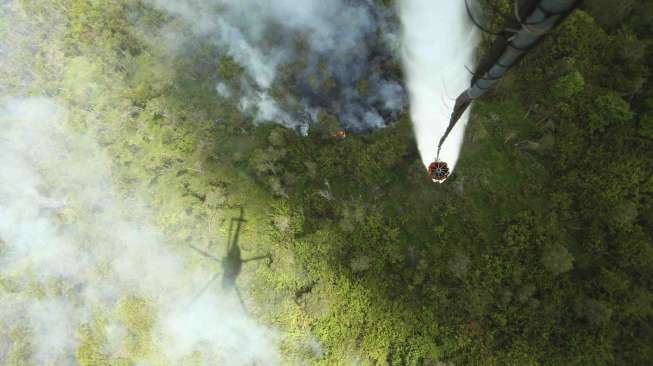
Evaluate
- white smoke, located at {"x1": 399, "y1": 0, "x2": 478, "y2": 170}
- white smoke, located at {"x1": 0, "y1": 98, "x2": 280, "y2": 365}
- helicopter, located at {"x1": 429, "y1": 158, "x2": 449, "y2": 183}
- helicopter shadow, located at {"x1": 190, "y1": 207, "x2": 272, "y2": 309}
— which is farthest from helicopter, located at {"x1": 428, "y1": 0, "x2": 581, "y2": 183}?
white smoke, located at {"x1": 0, "y1": 98, "x2": 280, "y2": 365}

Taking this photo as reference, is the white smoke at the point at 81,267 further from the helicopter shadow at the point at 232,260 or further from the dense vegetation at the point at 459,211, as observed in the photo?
the dense vegetation at the point at 459,211

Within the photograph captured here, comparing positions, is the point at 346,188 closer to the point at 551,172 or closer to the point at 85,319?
the point at 551,172

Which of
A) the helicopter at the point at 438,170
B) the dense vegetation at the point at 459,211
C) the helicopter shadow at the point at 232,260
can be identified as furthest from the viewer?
the helicopter shadow at the point at 232,260

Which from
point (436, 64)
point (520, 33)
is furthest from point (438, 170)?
point (520, 33)

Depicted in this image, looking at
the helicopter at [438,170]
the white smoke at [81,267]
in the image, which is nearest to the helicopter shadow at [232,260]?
the white smoke at [81,267]

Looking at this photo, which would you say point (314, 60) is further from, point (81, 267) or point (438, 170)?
point (81, 267)

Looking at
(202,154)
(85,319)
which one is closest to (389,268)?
(202,154)
